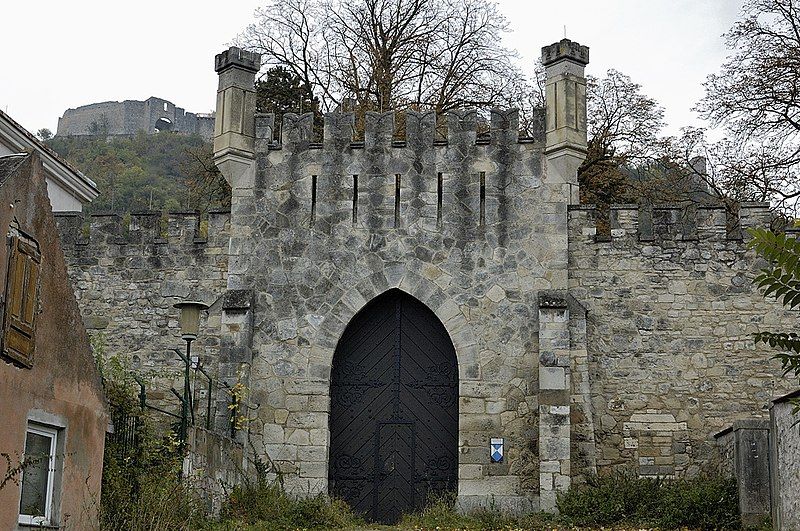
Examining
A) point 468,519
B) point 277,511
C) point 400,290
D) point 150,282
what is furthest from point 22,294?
point 150,282

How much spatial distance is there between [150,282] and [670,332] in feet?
26.0

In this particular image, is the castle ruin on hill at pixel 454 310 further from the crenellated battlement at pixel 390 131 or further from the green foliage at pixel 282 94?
the green foliage at pixel 282 94

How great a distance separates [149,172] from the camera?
3759 centimetres

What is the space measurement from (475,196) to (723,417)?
15.7 ft

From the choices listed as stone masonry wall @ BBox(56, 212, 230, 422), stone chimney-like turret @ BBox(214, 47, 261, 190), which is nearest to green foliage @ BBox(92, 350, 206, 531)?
stone masonry wall @ BBox(56, 212, 230, 422)

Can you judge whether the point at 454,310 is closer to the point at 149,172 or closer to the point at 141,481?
the point at 141,481

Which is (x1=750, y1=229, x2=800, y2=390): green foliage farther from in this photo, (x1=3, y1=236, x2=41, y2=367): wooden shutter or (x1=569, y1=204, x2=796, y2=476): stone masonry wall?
(x1=569, y1=204, x2=796, y2=476): stone masonry wall

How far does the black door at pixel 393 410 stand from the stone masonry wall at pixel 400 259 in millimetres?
354

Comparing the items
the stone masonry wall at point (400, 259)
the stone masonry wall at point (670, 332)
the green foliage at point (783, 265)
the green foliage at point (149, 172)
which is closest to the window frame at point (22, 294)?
the green foliage at point (783, 265)

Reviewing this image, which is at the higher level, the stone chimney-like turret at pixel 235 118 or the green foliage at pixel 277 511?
the stone chimney-like turret at pixel 235 118

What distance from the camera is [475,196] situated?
17.5 m

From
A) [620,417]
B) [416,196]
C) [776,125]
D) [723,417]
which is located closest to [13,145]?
[416,196]

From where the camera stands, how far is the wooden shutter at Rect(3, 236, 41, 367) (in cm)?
962

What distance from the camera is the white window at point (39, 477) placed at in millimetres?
10305
